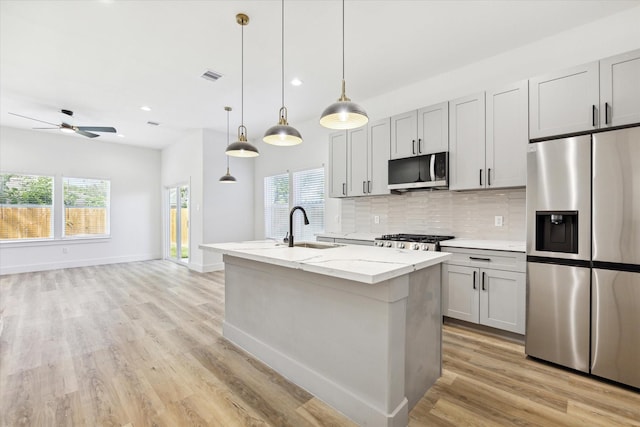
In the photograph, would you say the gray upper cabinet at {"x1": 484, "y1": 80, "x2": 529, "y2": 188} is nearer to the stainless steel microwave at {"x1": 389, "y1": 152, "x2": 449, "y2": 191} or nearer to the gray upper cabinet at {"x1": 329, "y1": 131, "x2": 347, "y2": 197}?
the stainless steel microwave at {"x1": 389, "y1": 152, "x2": 449, "y2": 191}

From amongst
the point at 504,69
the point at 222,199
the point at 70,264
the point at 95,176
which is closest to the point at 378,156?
the point at 504,69

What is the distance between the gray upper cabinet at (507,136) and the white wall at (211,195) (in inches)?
204

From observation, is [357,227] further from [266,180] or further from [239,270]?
[266,180]

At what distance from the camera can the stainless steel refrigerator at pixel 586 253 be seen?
1986mm

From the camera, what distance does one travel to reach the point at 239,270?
2641 mm

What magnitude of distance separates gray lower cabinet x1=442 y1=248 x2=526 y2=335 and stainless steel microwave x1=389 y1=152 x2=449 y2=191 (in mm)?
821

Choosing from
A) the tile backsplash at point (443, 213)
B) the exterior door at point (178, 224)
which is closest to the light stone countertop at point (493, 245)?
the tile backsplash at point (443, 213)

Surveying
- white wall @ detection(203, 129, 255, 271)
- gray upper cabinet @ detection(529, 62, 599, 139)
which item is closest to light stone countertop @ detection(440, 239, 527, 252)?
gray upper cabinet @ detection(529, 62, 599, 139)

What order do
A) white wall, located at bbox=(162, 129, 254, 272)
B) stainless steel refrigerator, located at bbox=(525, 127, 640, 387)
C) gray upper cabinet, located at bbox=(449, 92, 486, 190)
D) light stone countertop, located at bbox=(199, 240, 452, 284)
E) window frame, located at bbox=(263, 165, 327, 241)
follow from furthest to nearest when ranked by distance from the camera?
white wall, located at bbox=(162, 129, 254, 272) → window frame, located at bbox=(263, 165, 327, 241) → gray upper cabinet, located at bbox=(449, 92, 486, 190) → stainless steel refrigerator, located at bbox=(525, 127, 640, 387) → light stone countertop, located at bbox=(199, 240, 452, 284)

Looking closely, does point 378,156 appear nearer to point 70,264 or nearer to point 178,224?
point 178,224

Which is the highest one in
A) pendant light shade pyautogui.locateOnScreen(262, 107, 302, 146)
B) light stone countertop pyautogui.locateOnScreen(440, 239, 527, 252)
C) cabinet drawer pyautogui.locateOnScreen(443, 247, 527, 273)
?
pendant light shade pyautogui.locateOnScreen(262, 107, 302, 146)

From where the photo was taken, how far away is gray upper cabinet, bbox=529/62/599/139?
231cm

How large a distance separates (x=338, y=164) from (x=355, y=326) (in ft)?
10.2

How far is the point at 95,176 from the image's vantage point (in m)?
6.95
